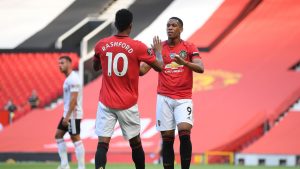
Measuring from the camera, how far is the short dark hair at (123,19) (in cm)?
862

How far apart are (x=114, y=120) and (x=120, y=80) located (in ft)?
1.45

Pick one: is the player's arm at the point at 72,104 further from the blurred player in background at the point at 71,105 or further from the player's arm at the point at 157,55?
the player's arm at the point at 157,55

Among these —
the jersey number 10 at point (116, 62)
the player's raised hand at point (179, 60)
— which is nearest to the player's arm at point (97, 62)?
the jersey number 10 at point (116, 62)

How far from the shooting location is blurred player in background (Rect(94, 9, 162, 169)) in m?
8.70

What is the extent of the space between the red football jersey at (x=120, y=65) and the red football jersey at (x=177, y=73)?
129cm

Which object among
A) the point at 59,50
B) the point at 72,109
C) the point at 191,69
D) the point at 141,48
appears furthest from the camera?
the point at 59,50

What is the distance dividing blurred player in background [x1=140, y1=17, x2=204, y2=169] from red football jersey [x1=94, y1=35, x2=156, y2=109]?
123 centimetres

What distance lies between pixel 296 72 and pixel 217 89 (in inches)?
73.2

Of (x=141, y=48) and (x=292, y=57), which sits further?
(x=292, y=57)

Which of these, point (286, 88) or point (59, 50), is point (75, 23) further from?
point (286, 88)

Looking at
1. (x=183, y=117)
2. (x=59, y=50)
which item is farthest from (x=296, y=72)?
(x=183, y=117)

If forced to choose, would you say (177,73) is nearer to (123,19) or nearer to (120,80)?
(120,80)

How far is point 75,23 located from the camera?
67.8 ft

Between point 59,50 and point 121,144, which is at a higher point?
point 59,50
